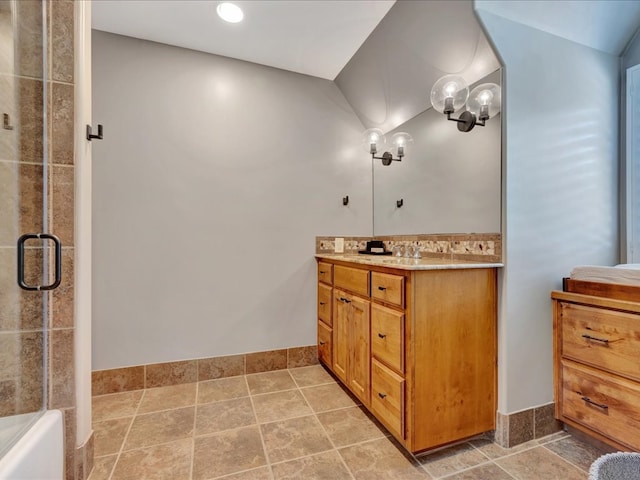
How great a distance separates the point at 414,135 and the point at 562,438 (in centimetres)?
210

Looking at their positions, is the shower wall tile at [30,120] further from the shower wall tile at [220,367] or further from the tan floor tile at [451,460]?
the tan floor tile at [451,460]

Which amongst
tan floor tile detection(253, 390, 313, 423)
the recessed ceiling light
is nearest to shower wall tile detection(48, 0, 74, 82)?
the recessed ceiling light

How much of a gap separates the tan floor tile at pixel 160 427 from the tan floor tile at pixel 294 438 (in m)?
0.46

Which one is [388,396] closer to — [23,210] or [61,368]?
[61,368]

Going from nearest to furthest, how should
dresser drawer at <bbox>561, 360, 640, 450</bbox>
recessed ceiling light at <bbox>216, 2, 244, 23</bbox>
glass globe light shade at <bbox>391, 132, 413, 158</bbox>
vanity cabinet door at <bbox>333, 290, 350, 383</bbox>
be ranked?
dresser drawer at <bbox>561, 360, 640, 450</bbox>
recessed ceiling light at <bbox>216, 2, 244, 23</bbox>
vanity cabinet door at <bbox>333, 290, 350, 383</bbox>
glass globe light shade at <bbox>391, 132, 413, 158</bbox>

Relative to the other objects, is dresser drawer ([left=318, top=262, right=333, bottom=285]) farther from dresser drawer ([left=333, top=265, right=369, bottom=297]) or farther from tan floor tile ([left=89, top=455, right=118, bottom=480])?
tan floor tile ([left=89, top=455, right=118, bottom=480])

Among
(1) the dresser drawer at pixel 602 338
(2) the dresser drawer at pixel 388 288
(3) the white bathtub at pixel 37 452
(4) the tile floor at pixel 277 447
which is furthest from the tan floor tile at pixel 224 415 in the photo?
(1) the dresser drawer at pixel 602 338

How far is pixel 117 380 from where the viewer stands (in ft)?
6.94

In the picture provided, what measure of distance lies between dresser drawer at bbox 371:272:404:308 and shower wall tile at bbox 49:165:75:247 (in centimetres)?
144

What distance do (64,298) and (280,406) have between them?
1.36 meters

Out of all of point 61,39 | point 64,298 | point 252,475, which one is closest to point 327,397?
point 252,475

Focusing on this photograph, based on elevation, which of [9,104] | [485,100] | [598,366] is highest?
[485,100]

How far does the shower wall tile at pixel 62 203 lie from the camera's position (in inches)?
48.2

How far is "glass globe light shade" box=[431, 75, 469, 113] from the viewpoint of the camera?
169 centimetres
